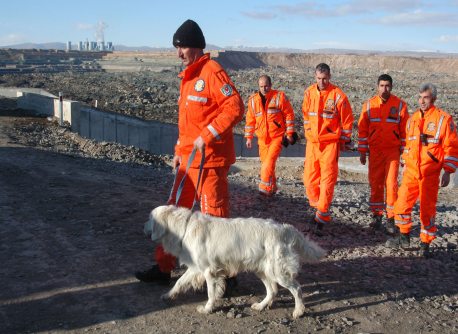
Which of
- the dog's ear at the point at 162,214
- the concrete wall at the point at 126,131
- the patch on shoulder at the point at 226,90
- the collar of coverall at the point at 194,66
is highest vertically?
the collar of coverall at the point at 194,66

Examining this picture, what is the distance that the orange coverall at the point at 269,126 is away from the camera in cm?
805

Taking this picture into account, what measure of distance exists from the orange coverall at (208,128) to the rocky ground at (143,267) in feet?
2.21

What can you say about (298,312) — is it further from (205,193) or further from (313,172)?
(313,172)

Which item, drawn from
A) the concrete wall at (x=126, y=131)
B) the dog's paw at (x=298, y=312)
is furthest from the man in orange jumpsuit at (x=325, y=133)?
the concrete wall at (x=126, y=131)

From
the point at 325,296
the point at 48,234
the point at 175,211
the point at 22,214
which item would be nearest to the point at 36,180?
the point at 22,214

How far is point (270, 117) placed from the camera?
8180mm

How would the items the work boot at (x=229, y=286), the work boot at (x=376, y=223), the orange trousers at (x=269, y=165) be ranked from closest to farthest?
the work boot at (x=229, y=286) < the work boot at (x=376, y=223) < the orange trousers at (x=269, y=165)

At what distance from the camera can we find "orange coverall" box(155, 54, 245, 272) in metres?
4.13

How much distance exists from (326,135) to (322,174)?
52 centimetres

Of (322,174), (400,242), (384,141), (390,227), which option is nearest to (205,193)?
(322,174)

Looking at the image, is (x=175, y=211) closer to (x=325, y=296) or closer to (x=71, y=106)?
(x=325, y=296)

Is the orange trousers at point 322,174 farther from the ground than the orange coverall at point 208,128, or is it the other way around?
the orange coverall at point 208,128

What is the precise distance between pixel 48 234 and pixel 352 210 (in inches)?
187

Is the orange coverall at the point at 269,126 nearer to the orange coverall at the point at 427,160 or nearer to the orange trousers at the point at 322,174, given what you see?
the orange trousers at the point at 322,174
